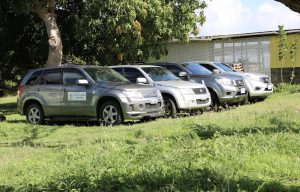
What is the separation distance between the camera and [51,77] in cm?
1469

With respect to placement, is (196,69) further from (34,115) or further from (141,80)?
(34,115)

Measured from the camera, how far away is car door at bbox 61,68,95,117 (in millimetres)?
13719

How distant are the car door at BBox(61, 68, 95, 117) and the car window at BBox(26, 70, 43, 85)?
0.99 meters

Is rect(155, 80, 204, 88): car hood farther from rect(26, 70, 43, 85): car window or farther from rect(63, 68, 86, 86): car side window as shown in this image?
rect(26, 70, 43, 85): car window

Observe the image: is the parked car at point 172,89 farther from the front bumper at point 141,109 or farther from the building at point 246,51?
the building at point 246,51

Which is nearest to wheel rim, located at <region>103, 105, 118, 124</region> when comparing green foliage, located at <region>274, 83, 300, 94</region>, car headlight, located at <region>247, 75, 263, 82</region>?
car headlight, located at <region>247, 75, 263, 82</region>

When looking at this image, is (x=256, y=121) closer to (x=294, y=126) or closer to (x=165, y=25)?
(x=294, y=126)

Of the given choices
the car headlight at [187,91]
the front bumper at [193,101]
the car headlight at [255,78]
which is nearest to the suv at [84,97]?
the front bumper at [193,101]

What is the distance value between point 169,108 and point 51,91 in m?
3.40

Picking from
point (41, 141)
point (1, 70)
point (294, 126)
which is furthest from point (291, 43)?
point (41, 141)

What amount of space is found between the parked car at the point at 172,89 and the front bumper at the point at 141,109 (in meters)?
0.79

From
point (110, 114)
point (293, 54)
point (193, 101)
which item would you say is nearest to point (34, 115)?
point (110, 114)

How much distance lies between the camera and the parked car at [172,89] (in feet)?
49.0

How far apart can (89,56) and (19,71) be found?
16.2 feet
